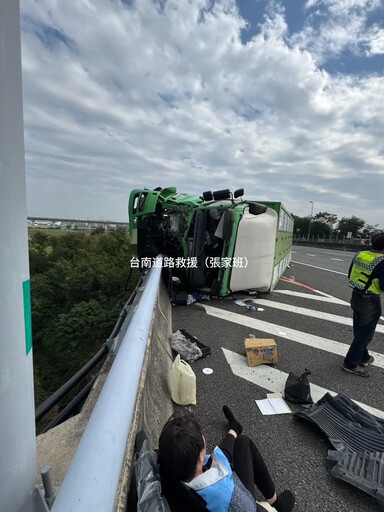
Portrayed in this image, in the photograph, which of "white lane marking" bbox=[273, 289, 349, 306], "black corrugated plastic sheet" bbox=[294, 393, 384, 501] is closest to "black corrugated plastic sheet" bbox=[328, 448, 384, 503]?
"black corrugated plastic sheet" bbox=[294, 393, 384, 501]

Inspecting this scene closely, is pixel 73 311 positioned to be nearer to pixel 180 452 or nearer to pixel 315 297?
pixel 315 297

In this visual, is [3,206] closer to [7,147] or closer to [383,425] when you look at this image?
[7,147]

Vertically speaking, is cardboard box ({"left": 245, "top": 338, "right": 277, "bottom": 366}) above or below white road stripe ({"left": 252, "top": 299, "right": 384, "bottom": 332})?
above

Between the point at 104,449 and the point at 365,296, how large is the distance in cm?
348

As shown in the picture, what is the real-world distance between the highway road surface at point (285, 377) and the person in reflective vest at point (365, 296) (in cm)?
22

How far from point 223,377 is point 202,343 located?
32.7 inches

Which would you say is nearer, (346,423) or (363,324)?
(346,423)

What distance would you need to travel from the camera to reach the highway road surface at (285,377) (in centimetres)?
199

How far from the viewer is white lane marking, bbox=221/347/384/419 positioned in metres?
3.01

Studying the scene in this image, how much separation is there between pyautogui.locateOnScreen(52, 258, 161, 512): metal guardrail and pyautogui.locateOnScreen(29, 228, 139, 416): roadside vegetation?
5.95 metres

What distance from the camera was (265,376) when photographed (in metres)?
3.34

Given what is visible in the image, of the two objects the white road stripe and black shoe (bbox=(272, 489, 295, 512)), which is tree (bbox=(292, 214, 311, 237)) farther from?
black shoe (bbox=(272, 489, 295, 512))

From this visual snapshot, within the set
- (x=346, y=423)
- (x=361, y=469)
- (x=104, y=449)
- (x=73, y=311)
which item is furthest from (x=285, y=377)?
(x=73, y=311)

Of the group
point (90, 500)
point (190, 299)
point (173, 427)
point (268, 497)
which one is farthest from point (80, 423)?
point (190, 299)
